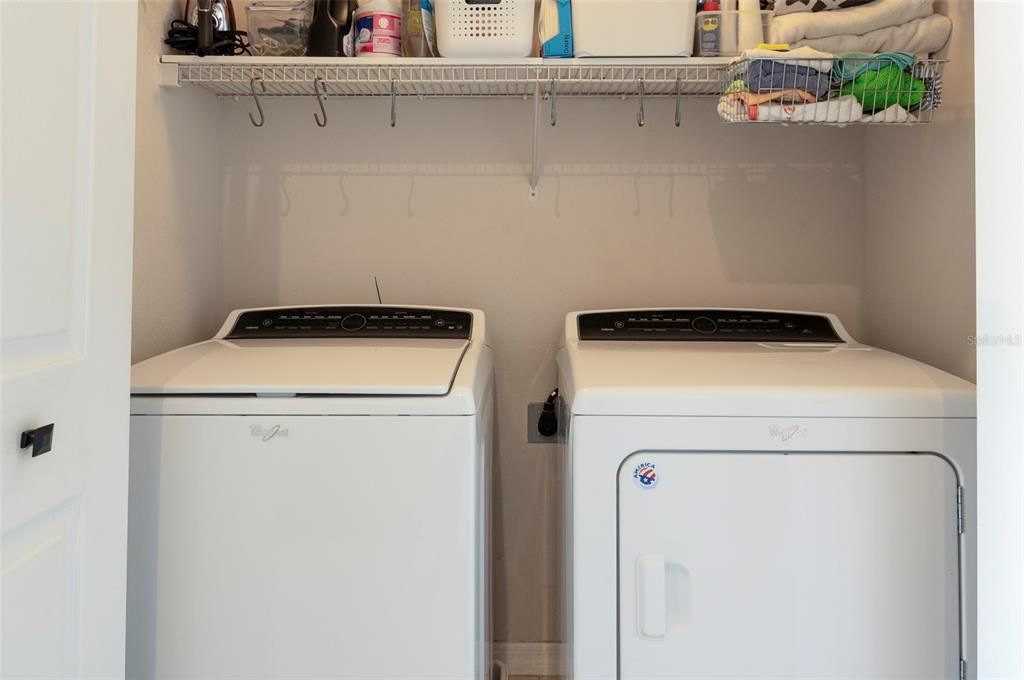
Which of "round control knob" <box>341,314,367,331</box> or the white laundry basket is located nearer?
the white laundry basket

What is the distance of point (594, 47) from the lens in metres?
1.64

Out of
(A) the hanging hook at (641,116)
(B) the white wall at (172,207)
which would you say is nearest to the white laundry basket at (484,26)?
(A) the hanging hook at (641,116)

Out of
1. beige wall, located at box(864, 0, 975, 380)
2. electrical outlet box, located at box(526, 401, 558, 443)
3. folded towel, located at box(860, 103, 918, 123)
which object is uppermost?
folded towel, located at box(860, 103, 918, 123)

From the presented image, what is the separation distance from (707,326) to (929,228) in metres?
0.53

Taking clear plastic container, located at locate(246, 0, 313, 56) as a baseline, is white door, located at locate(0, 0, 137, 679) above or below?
below

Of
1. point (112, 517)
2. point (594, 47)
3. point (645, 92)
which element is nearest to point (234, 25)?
point (594, 47)

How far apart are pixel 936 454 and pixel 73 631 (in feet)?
4.40

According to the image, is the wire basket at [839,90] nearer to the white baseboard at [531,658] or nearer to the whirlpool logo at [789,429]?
the whirlpool logo at [789,429]

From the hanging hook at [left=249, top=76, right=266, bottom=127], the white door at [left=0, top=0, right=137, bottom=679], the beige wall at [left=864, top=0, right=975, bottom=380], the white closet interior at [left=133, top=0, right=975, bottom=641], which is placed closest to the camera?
the white door at [left=0, top=0, right=137, bottom=679]

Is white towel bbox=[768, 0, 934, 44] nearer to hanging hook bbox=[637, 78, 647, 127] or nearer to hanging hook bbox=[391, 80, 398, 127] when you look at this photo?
hanging hook bbox=[637, 78, 647, 127]

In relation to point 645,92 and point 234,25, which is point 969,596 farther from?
point 234,25

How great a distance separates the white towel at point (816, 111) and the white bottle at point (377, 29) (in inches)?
33.7

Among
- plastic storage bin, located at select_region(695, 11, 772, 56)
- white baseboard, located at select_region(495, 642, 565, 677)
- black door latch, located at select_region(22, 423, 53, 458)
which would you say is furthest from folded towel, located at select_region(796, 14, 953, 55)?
white baseboard, located at select_region(495, 642, 565, 677)

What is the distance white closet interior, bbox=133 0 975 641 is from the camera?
201 cm
